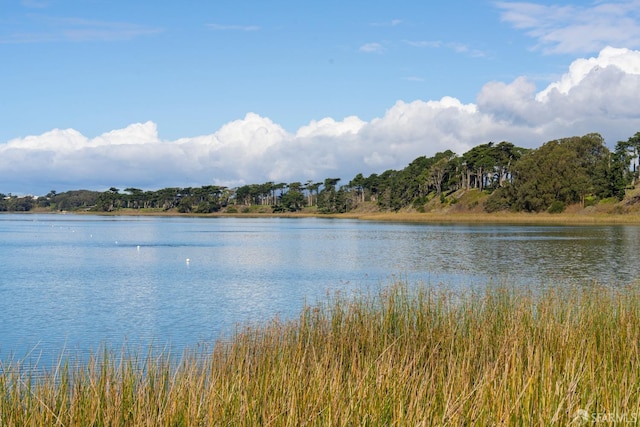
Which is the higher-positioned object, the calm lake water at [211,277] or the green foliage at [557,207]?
the green foliage at [557,207]

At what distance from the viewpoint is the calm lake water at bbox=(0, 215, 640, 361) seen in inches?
658

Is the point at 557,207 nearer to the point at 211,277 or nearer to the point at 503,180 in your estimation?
the point at 503,180

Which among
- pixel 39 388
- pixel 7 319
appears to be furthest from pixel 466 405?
pixel 7 319

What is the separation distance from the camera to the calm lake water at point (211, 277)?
16.7m

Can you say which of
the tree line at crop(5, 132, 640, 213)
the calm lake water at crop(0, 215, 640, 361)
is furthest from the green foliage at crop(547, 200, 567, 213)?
the calm lake water at crop(0, 215, 640, 361)

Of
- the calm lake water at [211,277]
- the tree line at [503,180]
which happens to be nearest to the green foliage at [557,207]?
the tree line at [503,180]

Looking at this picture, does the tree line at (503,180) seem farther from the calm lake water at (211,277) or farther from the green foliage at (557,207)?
the calm lake water at (211,277)

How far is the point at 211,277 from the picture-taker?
29.0 meters

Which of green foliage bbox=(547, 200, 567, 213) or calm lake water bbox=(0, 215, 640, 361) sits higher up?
green foliage bbox=(547, 200, 567, 213)

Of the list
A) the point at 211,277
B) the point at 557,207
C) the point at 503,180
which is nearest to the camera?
the point at 211,277

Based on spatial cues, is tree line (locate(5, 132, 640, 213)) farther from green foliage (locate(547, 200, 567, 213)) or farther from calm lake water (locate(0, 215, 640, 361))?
calm lake water (locate(0, 215, 640, 361))

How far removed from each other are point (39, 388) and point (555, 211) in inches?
3926

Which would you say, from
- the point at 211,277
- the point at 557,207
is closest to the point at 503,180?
the point at 557,207

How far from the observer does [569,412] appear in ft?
19.3
